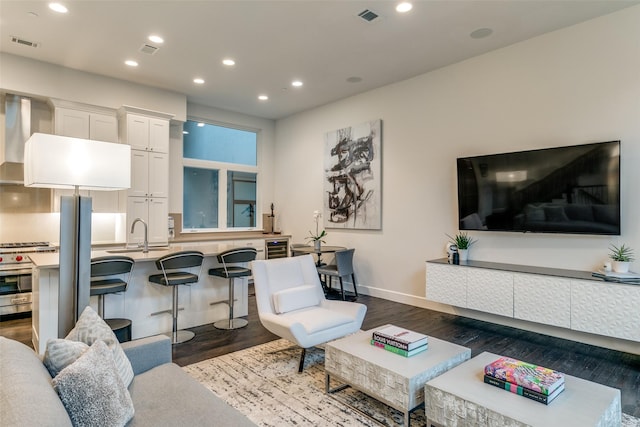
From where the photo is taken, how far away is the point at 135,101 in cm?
552

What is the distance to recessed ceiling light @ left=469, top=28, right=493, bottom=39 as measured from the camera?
3932 mm

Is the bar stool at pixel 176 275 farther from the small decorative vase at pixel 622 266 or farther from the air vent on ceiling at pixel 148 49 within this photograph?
the small decorative vase at pixel 622 266

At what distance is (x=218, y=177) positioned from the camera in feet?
23.4

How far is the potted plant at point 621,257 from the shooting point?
3.35 meters

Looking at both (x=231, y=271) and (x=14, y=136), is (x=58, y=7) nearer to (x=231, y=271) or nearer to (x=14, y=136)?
(x=14, y=136)

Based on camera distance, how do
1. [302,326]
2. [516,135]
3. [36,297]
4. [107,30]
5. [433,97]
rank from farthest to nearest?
[433,97] → [516,135] → [107,30] → [36,297] → [302,326]

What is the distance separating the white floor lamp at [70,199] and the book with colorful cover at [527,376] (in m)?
2.40

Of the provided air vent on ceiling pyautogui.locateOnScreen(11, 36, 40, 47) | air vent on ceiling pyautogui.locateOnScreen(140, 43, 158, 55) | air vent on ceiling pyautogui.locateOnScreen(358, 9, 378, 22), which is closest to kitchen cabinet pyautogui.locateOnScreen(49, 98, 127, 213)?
air vent on ceiling pyautogui.locateOnScreen(11, 36, 40, 47)

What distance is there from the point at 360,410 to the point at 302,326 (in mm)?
741

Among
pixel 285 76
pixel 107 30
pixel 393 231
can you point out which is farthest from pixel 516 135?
pixel 107 30

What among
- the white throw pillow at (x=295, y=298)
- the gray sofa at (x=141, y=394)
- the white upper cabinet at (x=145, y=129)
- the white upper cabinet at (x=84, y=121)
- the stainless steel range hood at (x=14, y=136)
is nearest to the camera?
the gray sofa at (x=141, y=394)

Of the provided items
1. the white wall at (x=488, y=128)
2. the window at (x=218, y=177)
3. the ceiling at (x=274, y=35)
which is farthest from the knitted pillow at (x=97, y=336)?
the window at (x=218, y=177)

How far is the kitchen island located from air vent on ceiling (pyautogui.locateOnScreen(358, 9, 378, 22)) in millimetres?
2948

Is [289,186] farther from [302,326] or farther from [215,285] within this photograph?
[302,326]
